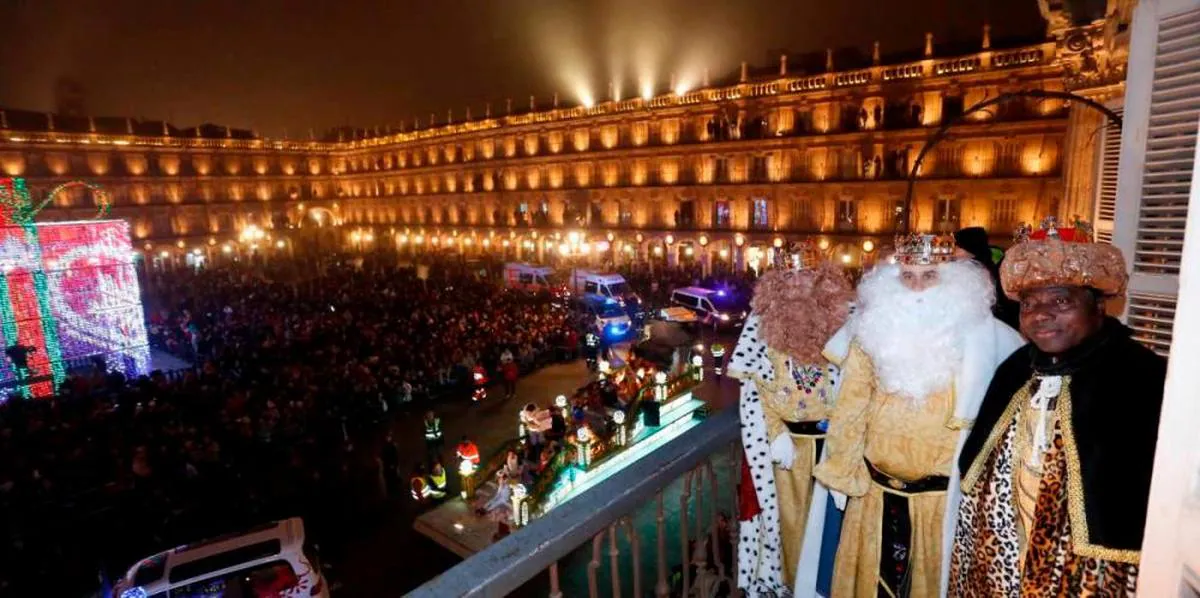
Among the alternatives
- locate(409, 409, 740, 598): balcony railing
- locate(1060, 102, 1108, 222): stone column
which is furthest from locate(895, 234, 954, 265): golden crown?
locate(1060, 102, 1108, 222): stone column

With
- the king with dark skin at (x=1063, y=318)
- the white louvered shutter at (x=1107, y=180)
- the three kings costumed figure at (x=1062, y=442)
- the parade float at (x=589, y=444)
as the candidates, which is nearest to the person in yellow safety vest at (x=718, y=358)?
the parade float at (x=589, y=444)

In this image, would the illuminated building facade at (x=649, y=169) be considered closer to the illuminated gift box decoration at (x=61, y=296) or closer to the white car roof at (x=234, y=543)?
the white car roof at (x=234, y=543)

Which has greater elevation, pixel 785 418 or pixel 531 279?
pixel 785 418

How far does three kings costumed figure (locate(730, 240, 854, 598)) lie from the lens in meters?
3.77

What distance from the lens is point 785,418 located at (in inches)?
153

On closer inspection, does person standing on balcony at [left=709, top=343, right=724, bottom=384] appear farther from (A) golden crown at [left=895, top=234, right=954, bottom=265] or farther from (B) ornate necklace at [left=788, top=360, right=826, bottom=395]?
(A) golden crown at [left=895, top=234, right=954, bottom=265]

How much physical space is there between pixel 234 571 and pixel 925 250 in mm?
8108

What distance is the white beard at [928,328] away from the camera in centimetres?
304

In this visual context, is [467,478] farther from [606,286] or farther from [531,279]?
[531,279]

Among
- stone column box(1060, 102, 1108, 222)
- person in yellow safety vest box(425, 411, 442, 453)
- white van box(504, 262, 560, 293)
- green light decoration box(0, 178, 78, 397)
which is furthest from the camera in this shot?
white van box(504, 262, 560, 293)

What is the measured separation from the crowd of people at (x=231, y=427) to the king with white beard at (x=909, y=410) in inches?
361

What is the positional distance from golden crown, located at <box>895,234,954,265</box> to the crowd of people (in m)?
9.82

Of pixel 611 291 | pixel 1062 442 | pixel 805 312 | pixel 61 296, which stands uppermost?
pixel 805 312

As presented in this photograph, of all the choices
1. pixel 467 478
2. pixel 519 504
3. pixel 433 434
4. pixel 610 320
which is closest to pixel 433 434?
pixel 433 434
